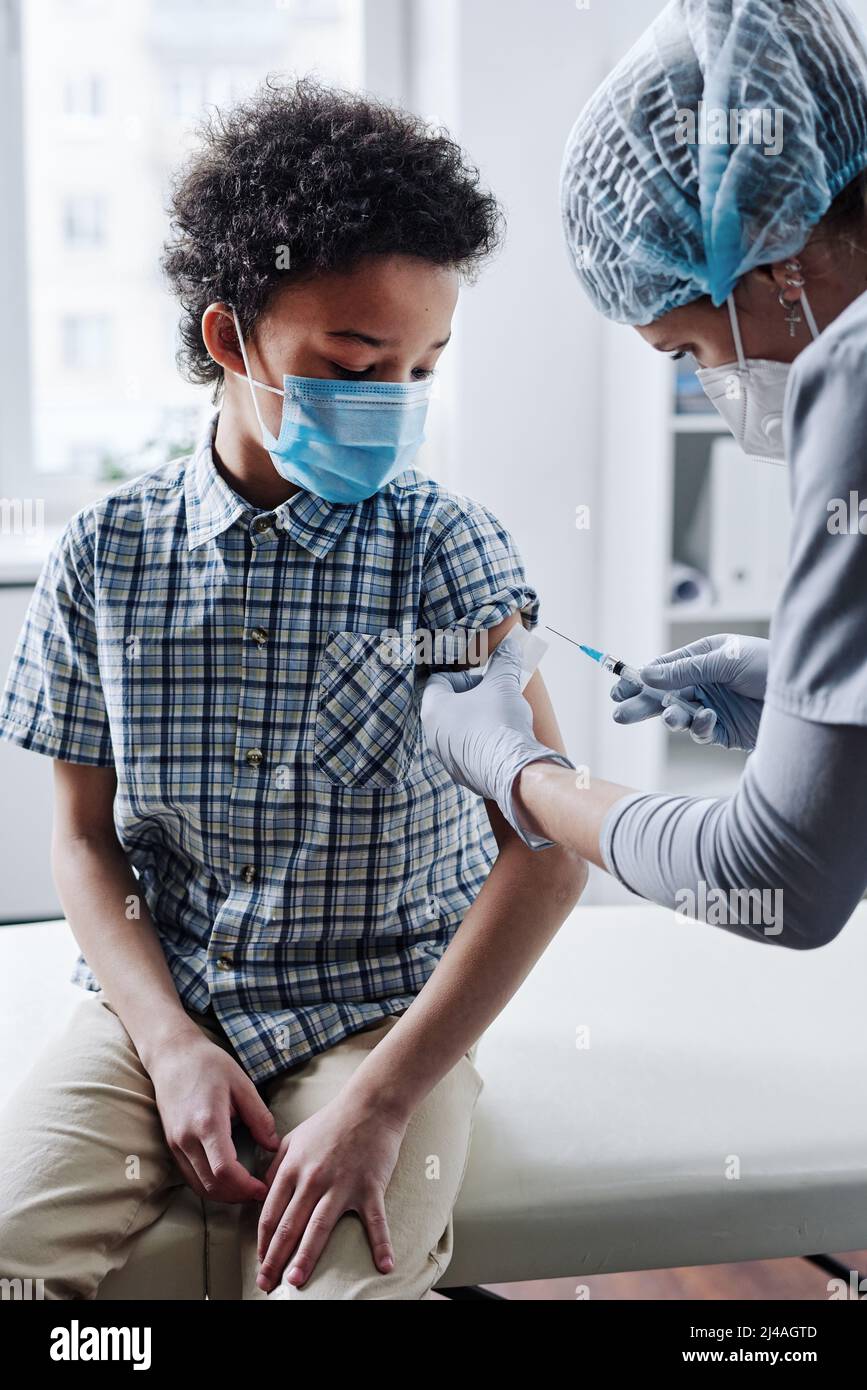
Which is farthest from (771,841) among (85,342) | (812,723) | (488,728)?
(85,342)

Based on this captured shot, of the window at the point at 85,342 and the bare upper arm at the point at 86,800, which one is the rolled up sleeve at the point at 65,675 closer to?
the bare upper arm at the point at 86,800

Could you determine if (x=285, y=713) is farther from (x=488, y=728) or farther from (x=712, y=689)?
(x=712, y=689)

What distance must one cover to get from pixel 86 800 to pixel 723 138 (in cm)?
85

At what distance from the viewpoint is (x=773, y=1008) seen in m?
1.34

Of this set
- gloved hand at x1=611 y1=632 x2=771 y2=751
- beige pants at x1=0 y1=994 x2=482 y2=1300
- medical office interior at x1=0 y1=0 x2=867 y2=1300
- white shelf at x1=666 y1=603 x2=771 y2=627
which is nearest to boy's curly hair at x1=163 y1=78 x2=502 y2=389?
gloved hand at x1=611 y1=632 x2=771 y2=751

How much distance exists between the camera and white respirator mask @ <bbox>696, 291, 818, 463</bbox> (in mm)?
858

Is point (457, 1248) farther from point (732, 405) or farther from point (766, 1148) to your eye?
point (732, 405)

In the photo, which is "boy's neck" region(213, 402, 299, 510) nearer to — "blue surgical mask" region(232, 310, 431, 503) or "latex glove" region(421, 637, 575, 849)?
"blue surgical mask" region(232, 310, 431, 503)

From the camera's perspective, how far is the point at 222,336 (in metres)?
1.19

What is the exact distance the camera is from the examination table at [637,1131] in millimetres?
1045

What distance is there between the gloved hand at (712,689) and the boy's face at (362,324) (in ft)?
1.23

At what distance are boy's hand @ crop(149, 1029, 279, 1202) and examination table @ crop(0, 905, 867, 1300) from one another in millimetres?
39
